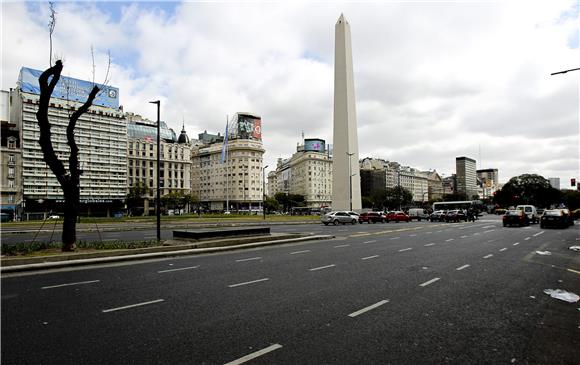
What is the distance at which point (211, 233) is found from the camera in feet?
57.6

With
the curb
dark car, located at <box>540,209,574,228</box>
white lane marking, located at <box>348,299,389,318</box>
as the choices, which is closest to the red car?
dark car, located at <box>540,209,574,228</box>

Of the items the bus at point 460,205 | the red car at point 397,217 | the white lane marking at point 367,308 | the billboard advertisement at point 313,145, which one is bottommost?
the red car at point 397,217

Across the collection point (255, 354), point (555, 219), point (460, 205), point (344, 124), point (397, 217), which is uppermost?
point (344, 124)

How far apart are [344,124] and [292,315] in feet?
158

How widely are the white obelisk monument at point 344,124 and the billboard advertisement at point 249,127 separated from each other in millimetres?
84025

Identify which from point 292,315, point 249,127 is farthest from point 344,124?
point 249,127

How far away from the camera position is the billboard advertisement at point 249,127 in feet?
443

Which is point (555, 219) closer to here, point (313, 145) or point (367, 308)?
point (367, 308)

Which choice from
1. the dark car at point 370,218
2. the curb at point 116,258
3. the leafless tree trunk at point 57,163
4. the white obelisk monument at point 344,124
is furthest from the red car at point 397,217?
the leafless tree trunk at point 57,163

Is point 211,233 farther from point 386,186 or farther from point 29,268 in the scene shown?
A: point 386,186

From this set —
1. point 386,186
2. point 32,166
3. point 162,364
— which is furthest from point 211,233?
point 386,186

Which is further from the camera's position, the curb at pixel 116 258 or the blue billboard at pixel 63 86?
the blue billboard at pixel 63 86

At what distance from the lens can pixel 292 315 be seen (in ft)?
20.9

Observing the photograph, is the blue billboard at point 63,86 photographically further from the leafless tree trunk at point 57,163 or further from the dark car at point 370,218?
the leafless tree trunk at point 57,163
